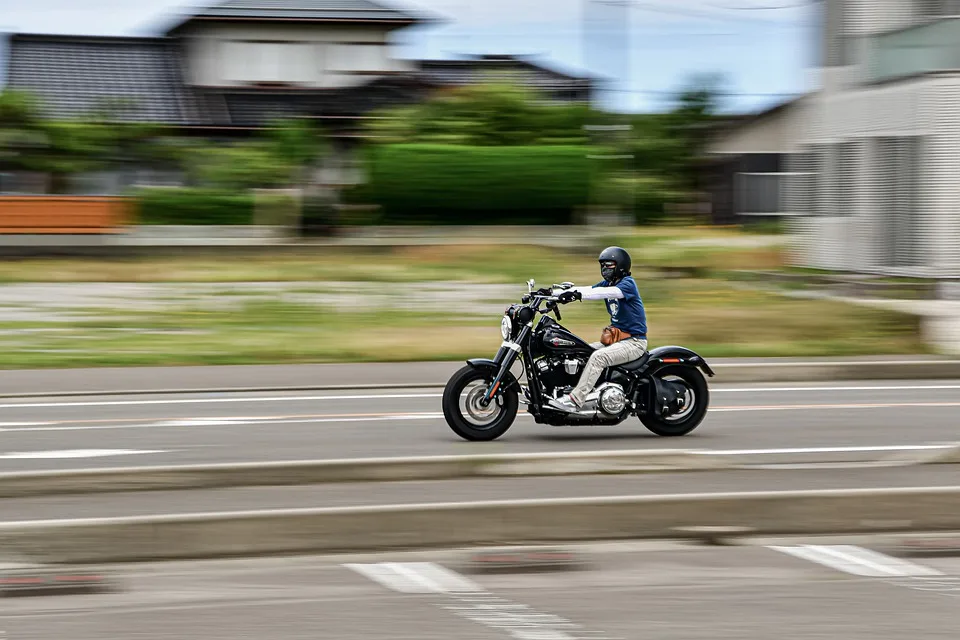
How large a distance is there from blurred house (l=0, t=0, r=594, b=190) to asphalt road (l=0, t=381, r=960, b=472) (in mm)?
Result: 31239

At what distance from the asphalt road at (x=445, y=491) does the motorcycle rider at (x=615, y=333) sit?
6.09 feet

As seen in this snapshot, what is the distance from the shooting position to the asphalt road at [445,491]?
8.09 m

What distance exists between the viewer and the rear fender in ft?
36.5

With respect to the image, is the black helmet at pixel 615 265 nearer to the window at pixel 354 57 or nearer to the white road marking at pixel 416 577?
the white road marking at pixel 416 577

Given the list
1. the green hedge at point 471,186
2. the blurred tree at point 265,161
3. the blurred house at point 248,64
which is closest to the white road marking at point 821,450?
the green hedge at point 471,186

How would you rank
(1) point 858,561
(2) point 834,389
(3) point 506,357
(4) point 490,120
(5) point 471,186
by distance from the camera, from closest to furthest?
(1) point 858,561
(3) point 506,357
(2) point 834,389
(5) point 471,186
(4) point 490,120

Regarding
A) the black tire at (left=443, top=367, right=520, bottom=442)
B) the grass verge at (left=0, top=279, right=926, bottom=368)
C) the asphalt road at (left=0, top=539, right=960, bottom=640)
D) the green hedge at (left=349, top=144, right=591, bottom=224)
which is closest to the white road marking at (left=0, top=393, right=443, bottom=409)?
the grass verge at (left=0, top=279, right=926, bottom=368)

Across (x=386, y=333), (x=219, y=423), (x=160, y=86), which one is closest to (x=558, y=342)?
(x=219, y=423)

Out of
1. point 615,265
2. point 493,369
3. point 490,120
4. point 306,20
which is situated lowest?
point 493,369

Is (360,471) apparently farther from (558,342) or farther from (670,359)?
(670,359)

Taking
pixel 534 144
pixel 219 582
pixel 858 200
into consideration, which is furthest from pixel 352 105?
pixel 219 582

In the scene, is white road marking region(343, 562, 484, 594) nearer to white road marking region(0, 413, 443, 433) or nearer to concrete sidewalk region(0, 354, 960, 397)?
white road marking region(0, 413, 443, 433)

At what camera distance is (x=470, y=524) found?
22.8 feet

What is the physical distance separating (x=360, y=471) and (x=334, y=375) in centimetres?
750
